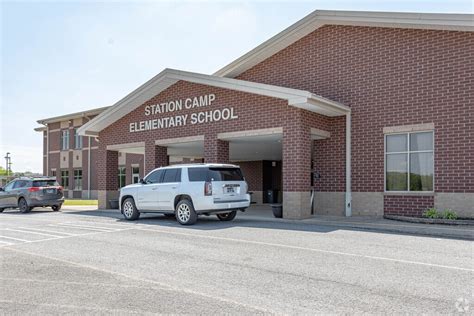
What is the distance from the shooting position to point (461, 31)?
14.7 m

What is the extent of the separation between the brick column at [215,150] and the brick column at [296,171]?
3420 mm

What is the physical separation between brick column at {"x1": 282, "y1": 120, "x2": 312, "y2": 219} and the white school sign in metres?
2.98

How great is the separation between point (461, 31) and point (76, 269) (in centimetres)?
1389

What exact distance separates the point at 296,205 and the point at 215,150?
4.57m

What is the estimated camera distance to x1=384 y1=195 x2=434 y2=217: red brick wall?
15344 millimetres

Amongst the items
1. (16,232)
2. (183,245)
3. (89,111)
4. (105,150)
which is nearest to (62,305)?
(183,245)

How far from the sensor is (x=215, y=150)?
18406 millimetres

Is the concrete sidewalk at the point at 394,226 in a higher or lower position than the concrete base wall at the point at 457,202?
lower

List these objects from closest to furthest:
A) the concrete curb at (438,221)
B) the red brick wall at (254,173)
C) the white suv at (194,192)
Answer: the concrete curb at (438,221) < the white suv at (194,192) < the red brick wall at (254,173)

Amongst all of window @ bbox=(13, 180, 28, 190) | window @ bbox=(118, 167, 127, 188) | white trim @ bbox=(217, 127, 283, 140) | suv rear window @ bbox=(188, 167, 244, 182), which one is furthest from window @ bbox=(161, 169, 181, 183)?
window @ bbox=(118, 167, 127, 188)

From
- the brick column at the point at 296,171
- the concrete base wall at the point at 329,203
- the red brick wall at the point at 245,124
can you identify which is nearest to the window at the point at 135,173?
the red brick wall at the point at 245,124

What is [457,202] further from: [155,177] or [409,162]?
[155,177]

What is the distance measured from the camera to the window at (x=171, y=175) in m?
14.5

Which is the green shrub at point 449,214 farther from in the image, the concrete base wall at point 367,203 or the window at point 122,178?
the window at point 122,178
